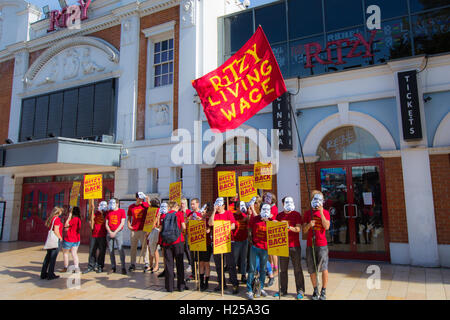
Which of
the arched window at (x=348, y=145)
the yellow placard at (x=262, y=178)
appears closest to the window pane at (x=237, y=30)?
the arched window at (x=348, y=145)

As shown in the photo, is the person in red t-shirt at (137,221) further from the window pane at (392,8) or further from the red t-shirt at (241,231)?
the window pane at (392,8)

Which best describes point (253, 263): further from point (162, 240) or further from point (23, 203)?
point (23, 203)

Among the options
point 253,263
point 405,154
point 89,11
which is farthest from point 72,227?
point 89,11

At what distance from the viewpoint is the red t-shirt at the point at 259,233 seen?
5.64 m

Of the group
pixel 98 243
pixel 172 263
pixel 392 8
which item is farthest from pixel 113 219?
pixel 392 8

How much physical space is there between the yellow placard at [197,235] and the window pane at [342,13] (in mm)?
7924

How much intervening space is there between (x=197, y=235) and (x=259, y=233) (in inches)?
53.8

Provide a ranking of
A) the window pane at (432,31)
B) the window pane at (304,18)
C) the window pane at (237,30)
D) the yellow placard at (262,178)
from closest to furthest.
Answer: the yellow placard at (262,178), the window pane at (432,31), the window pane at (304,18), the window pane at (237,30)

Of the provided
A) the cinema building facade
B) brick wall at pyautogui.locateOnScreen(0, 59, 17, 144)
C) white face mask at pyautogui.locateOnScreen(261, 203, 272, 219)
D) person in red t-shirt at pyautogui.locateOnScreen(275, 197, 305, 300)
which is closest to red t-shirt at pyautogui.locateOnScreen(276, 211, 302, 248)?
person in red t-shirt at pyautogui.locateOnScreen(275, 197, 305, 300)

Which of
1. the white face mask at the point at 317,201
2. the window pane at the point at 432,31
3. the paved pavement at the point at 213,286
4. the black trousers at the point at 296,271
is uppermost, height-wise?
the window pane at the point at 432,31

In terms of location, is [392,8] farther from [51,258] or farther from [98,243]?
[51,258]

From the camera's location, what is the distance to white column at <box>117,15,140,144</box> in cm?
1255

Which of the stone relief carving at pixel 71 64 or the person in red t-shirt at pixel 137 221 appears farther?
the stone relief carving at pixel 71 64

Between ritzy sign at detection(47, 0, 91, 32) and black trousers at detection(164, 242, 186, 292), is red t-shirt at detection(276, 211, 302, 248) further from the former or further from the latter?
ritzy sign at detection(47, 0, 91, 32)
